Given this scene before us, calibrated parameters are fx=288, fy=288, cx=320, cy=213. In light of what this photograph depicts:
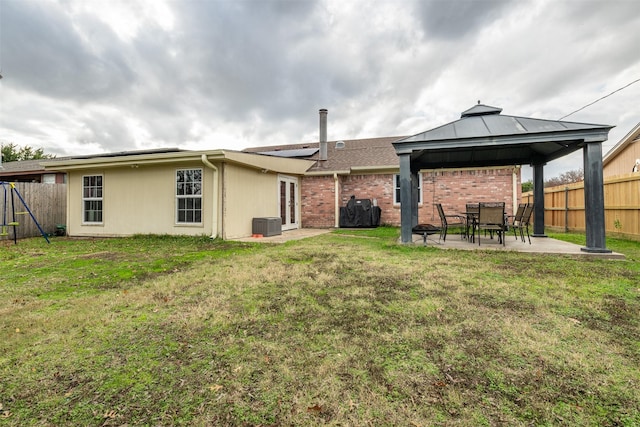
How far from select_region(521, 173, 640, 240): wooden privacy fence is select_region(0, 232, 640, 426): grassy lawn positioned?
4493 mm

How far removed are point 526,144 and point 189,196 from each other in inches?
360

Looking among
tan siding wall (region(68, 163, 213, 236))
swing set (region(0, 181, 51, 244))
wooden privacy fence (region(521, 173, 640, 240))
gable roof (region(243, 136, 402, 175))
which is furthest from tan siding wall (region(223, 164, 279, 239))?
wooden privacy fence (region(521, 173, 640, 240))

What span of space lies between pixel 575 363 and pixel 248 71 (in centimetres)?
1321

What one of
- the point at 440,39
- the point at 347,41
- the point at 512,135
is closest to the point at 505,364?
the point at 512,135

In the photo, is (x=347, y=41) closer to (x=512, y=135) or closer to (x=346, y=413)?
(x=512, y=135)

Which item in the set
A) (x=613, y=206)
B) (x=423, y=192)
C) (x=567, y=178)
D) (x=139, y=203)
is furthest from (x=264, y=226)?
(x=567, y=178)

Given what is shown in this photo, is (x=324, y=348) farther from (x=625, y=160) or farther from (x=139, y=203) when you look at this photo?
(x=625, y=160)

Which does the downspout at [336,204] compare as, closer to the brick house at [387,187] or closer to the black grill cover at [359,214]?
the brick house at [387,187]

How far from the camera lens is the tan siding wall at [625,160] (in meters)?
11.1

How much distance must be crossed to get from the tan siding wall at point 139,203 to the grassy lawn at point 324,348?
4722 mm

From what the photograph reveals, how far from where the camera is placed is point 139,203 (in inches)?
379

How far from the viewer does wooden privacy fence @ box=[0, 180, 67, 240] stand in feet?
30.9

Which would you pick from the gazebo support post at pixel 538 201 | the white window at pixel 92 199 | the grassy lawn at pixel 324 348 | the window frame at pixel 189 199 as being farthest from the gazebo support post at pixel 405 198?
the white window at pixel 92 199

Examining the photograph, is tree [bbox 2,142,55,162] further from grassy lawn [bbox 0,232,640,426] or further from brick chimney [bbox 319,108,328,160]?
grassy lawn [bbox 0,232,640,426]
